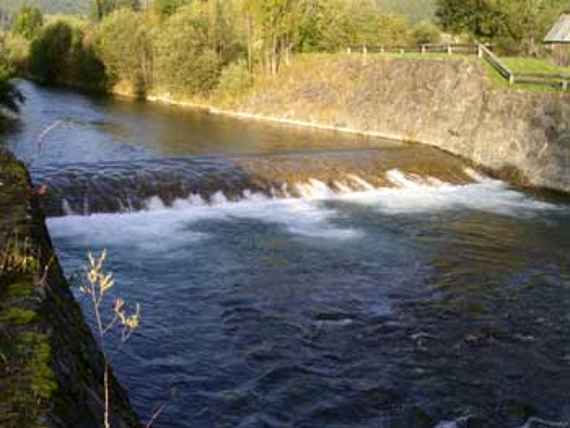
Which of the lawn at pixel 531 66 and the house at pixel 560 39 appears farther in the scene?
the house at pixel 560 39

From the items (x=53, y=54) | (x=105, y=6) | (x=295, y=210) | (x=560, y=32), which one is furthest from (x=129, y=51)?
(x=105, y=6)

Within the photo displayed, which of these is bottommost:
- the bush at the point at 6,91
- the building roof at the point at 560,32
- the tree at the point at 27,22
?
the bush at the point at 6,91

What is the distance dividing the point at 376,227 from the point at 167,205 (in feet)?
23.3

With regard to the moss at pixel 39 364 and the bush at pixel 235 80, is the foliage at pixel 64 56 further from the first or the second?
the moss at pixel 39 364

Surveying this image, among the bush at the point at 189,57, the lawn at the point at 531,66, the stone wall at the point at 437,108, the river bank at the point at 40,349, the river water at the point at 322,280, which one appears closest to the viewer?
→ the river bank at the point at 40,349

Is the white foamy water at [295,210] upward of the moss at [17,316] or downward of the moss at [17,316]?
downward

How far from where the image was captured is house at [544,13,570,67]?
4461cm

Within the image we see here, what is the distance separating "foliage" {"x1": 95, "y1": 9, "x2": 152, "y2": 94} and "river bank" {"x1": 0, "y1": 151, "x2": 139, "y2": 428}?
57.3 meters

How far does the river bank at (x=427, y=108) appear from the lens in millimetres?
28219

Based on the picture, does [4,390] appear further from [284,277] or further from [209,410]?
[284,277]

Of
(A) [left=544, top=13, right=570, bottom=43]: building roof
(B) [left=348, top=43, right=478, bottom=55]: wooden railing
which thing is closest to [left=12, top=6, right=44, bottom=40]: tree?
(B) [left=348, top=43, right=478, bottom=55]: wooden railing

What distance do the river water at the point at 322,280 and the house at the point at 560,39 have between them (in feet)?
62.1


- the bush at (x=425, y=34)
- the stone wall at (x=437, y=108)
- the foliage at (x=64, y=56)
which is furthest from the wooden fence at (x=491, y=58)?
the foliage at (x=64, y=56)

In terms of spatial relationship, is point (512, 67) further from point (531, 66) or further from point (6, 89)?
point (6, 89)
